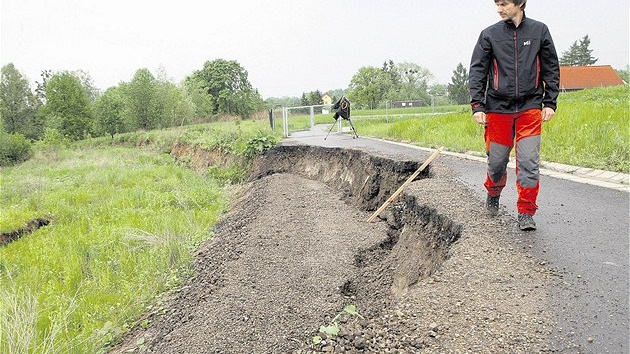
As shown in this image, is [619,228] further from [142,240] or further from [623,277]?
[142,240]

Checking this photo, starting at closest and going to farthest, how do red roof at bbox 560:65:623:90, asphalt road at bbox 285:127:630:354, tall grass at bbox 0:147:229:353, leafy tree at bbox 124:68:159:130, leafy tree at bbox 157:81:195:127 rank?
asphalt road at bbox 285:127:630:354 < tall grass at bbox 0:147:229:353 < leafy tree at bbox 157:81:195:127 < leafy tree at bbox 124:68:159:130 < red roof at bbox 560:65:623:90

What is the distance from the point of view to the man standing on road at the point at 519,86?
149 inches

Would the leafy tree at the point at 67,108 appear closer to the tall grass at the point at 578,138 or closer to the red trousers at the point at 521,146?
the tall grass at the point at 578,138

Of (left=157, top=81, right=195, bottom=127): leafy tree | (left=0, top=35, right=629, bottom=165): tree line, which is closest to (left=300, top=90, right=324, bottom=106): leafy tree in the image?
(left=0, top=35, right=629, bottom=165): tree line

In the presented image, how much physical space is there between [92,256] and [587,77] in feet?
194

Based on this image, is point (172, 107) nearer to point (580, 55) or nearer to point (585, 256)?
point (585, 256)

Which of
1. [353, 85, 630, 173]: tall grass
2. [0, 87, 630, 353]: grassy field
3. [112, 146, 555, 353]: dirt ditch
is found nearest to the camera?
[112, 146, 555, 353]: dirt ditch

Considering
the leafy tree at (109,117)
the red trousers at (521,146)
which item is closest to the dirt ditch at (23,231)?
the red trousers at (521,146)

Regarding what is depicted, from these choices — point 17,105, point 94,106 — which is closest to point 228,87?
point 94,106

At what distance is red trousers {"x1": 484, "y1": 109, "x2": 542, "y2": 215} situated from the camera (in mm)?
3896

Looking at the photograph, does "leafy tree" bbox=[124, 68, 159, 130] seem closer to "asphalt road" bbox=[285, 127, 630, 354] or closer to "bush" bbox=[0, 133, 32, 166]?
"bush" bbox=[0, 133, 32, 166]

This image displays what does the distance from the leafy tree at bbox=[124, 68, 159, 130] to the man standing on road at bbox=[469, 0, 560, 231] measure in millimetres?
44852

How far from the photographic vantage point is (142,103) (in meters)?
44.8

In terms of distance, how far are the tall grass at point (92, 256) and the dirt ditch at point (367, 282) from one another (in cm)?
48
